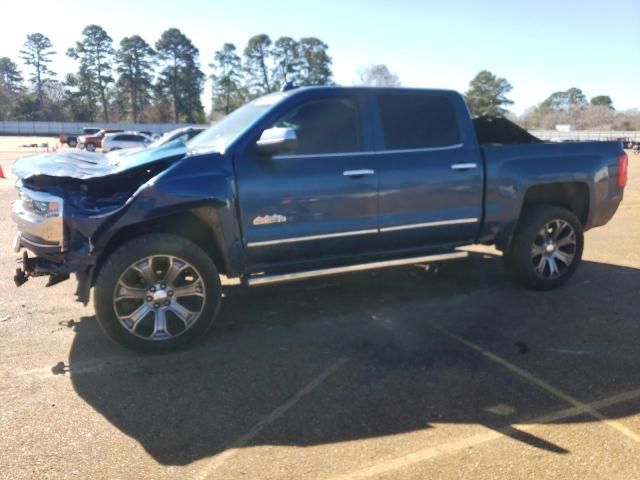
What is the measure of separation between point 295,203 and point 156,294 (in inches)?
51.2

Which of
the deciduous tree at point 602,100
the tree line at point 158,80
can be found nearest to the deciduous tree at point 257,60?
the tree line at point 158,80

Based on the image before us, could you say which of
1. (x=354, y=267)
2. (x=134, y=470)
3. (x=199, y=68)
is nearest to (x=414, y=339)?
(x=354, y=267)

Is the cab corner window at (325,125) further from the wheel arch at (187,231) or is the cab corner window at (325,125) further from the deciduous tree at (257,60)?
the deciduous tree at (257,60)

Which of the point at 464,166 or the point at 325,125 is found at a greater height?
the point at 325,125

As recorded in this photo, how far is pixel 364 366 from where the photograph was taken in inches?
152

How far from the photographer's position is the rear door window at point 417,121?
16.0 ft

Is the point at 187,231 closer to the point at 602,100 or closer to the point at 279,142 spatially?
the point at 279,142

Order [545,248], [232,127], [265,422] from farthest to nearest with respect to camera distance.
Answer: [545,248] < [232,127] < [265,422]

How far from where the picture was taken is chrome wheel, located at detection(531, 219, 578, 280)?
5500 millimetres

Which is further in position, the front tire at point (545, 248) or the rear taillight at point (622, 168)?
the rear taillight at point (622, 168)

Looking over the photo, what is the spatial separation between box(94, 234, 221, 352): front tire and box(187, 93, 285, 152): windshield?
3.11ft

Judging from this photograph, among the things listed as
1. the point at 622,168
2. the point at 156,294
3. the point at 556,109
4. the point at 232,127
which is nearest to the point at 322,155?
the point at 232,127

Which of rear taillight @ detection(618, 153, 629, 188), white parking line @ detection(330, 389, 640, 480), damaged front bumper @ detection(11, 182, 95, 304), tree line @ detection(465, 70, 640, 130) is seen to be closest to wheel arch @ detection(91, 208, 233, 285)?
damaged front bumper @ detection(11, 182, 95, 304)

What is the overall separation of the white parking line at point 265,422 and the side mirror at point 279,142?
1.66 meters
